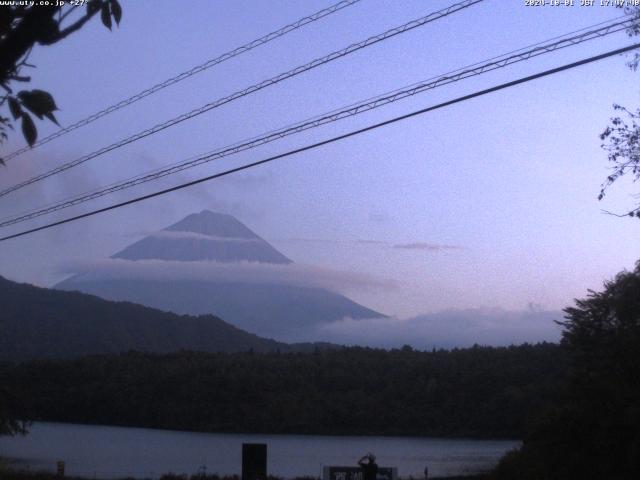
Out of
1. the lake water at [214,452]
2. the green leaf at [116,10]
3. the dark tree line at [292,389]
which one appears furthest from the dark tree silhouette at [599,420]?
the dark tree line at [292,389]

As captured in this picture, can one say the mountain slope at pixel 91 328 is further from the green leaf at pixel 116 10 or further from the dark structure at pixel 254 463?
the green leaf at pixel 116 10

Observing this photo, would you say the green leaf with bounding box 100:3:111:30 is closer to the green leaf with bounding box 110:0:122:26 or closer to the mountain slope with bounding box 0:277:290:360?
the green leaf with bounding box 110:0:122:26

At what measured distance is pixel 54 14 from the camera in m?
4.10

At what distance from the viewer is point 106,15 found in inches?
183

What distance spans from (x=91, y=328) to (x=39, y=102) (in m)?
123

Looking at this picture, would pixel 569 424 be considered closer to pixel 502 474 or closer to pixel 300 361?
pixel 502 474

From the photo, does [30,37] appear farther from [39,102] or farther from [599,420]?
[599,420]

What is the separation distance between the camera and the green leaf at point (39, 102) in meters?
4.35

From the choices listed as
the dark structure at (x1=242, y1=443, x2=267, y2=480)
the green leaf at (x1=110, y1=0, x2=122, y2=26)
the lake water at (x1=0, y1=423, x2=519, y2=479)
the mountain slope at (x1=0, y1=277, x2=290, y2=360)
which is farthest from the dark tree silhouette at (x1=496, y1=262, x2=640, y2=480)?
the mountain slope at (x1=0, y1=277, x2=290, y2=360)

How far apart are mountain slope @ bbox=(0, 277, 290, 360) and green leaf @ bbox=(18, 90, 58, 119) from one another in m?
106

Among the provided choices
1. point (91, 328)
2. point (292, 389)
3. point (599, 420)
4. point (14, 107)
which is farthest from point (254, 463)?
point (91, 328)

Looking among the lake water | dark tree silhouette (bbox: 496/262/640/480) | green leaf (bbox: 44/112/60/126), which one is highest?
green leaf (bbox: 44/112/60/126)

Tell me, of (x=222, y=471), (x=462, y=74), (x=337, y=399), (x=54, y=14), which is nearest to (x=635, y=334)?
(x=462, y=74)

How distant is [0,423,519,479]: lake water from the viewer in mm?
39812
